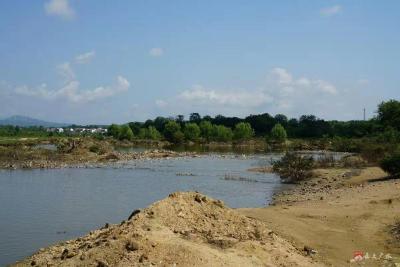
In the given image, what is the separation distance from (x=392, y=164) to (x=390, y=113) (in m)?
40.3

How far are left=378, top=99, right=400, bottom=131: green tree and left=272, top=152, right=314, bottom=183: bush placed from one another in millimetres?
30459

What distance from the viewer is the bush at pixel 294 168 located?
45281 millimetres

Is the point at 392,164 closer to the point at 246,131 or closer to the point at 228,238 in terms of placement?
the point at 228,238

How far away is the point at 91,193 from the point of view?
36.4 m

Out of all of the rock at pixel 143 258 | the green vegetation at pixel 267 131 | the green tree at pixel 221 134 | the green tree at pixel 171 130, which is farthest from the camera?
the green tree at pixel 171 130

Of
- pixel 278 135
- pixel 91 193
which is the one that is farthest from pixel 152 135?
pixel 91 193

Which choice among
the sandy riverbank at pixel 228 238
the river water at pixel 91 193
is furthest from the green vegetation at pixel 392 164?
the sandy riverbank at pixel 228 238

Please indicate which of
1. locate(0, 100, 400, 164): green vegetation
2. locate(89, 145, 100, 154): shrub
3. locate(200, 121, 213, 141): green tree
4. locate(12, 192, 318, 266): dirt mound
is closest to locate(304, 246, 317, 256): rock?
locate(12, 192, 318, 266): dirt mound

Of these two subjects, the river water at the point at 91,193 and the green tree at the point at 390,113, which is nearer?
the river water at the point at 91,193

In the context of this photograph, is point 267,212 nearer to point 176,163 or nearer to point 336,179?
point 336,179

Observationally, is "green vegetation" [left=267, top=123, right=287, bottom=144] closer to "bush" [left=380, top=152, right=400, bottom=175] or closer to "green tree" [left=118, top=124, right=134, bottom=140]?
"green tree" [left=118, top=124, right=134, bottom=140]

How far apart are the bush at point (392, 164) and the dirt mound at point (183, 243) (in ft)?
70.8

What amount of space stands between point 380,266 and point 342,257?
1.42m

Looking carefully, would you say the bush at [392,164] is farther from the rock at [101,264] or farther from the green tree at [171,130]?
the green tree at [171,130]
